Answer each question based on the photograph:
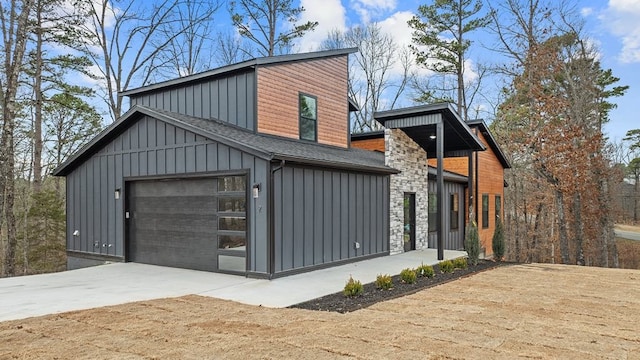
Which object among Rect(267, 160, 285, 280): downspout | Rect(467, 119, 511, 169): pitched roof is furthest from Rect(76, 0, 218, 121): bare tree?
Rect(467, 119, 511, 169): pitched roof

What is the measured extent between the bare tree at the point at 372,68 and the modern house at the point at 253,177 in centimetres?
1220

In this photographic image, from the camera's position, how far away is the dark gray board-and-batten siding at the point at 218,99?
10078mm

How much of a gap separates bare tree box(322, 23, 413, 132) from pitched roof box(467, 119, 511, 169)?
7.72 metres

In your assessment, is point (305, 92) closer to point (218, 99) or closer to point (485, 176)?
point (218, 99)

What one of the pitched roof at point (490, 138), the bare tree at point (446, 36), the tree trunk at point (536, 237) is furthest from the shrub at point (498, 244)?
the bare tree at point (446, 36)

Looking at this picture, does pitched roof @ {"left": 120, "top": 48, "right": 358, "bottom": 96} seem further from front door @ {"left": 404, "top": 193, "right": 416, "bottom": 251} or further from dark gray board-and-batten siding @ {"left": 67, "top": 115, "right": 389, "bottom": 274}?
front door @ {"left": 404, "top": 193, "right": 416, "bottom": 251}

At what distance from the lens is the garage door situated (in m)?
8.24

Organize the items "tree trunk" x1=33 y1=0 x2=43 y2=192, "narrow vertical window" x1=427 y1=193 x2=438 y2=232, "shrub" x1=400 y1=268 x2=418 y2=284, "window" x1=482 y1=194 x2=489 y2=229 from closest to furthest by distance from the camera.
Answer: "shrub" x1=400 y1=268 x2=418 y2=284
"narrow vertical window" x1=427 y1=193 x2=438 y2=232
"tree trunk" x1=33 y1=0 x2=43 y2=192
"window" x1=482 y1=194 x2=489 y2=229

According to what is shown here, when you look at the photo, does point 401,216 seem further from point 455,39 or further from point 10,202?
point 455,39

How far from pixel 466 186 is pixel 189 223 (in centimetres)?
1077

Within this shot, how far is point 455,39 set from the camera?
22.5m

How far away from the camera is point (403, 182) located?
39.7 ft

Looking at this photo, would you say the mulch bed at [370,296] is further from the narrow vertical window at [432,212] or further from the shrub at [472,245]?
the narrow vertical window at [432,212]

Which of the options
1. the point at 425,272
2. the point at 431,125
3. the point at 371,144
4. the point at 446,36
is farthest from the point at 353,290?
the point at 446,36
